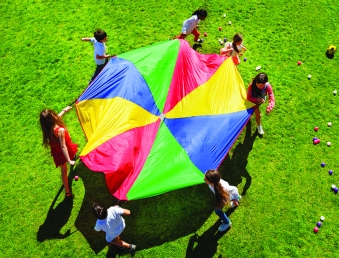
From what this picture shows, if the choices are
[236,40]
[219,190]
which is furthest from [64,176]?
[236,40]

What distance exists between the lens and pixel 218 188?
529 centimetres

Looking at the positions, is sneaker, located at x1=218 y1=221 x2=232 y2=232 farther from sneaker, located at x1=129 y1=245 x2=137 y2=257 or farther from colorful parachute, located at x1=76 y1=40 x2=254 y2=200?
sneaker, located at x1=129 y1=245 x2=137 y2=257

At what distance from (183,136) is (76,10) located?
513 centimetres

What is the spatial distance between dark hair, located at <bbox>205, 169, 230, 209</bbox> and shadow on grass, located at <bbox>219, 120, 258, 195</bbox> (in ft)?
4.25

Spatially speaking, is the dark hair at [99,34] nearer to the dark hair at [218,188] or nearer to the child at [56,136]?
the child at [56,136]

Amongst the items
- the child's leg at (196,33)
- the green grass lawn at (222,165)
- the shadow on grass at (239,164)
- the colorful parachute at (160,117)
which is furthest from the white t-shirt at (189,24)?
the shadow on grass at (239,164)

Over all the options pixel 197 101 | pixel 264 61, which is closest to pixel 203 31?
pixel 264 61

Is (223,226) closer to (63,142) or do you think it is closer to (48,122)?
(63,142)

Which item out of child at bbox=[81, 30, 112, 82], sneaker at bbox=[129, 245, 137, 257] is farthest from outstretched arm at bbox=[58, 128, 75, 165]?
child at bbox=[81, 30, 112, 82]

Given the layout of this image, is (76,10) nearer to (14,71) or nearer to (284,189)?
(14,71)

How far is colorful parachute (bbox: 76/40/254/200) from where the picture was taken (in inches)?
223

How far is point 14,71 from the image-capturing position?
8133 millimetres

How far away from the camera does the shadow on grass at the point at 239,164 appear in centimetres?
669

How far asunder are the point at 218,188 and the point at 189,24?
4069mm
